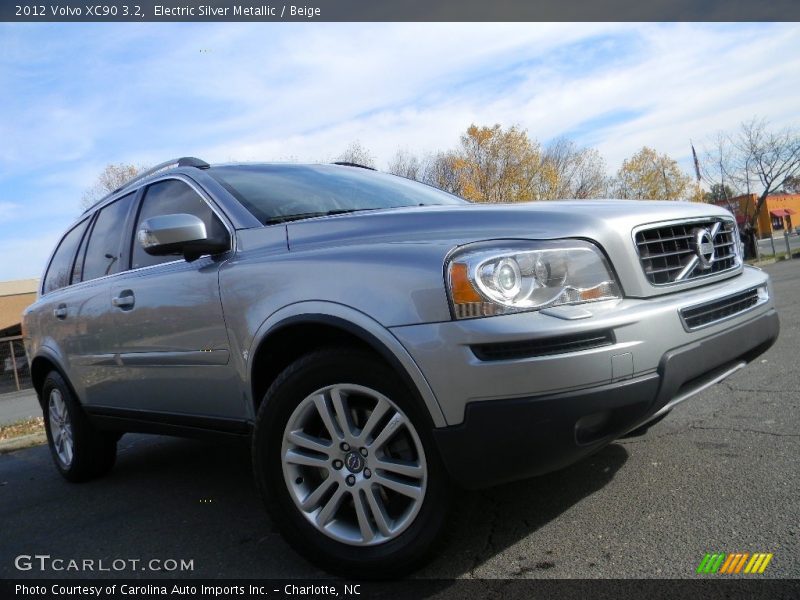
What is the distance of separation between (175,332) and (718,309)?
98.2 inches

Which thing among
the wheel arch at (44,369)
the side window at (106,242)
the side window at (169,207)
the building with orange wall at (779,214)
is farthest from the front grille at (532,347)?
the building with orange wall at (779,214)

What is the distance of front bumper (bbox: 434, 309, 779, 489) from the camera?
2.22 metres

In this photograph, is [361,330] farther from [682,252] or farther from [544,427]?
[682,252]

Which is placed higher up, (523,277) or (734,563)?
(523,277)

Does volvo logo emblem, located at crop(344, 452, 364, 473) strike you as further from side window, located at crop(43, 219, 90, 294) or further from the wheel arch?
side window, located at crop(43, 219, 90, 294)

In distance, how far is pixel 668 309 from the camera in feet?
8.19

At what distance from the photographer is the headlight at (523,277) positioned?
2.30 m

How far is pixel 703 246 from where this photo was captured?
2.93 meters

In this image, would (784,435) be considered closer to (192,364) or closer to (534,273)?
(534,273)

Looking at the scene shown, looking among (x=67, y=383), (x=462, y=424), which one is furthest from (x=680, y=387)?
(x=67, y=383)

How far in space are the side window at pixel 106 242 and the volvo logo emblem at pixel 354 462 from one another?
2219mm

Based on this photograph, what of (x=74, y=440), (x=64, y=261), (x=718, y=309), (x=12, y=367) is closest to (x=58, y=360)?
(x=74, y=440)

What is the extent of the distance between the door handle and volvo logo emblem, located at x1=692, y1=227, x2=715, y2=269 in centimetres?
282

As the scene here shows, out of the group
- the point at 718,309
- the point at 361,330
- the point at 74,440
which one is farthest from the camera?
the point at 74,440
